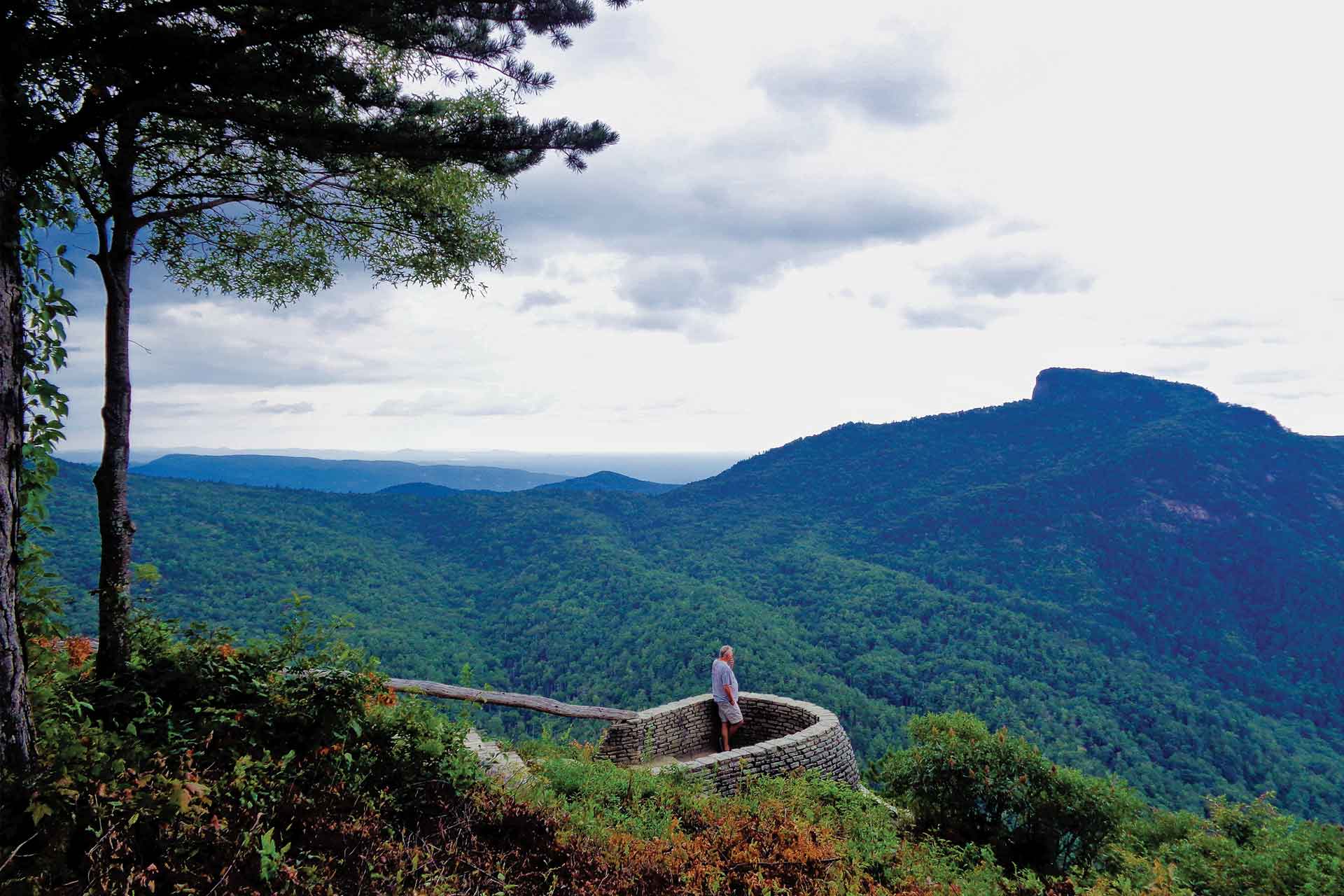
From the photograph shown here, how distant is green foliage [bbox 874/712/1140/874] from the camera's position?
799cm

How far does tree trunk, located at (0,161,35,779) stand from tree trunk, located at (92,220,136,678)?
4.05 feet

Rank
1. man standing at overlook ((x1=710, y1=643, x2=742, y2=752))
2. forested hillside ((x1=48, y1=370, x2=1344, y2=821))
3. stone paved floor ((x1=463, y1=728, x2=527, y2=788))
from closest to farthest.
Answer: stone paved floor ((x1=463, y1=728, x2=527, y2=788)) → man standing at overlook ((x1=710, y1=643, x2=742, y2=752)) → forested hillside ((x1=48, y1=370, x2=1344, y2=821))

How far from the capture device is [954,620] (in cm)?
5072

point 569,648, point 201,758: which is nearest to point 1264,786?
point 569,648

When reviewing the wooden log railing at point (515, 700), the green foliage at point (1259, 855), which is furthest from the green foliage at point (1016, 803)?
the wooden log railing at point (515, 700)

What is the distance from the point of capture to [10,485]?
3275 millimetres

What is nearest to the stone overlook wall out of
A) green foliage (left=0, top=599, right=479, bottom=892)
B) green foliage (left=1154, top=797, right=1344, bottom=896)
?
green foliage (left=1154, top=797, right=1344, bottom=896)

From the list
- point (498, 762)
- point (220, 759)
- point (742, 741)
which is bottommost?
point (742, 741)

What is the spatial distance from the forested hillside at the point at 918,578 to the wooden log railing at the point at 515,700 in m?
10.8

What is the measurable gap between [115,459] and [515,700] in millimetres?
6278

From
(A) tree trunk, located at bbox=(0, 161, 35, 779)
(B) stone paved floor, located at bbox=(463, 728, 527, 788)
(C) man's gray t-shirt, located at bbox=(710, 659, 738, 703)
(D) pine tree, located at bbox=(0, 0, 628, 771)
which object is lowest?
(C) man's gray t-shirt, located at bbox=(710, 659, 738, 703)

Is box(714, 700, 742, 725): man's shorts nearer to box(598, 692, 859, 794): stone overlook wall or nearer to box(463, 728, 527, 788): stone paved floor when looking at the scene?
box(598, 692, 859, 794): stone overlook wall

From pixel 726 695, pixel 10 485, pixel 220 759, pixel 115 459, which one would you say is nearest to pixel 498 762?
pixel 220 759

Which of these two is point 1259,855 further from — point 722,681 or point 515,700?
point 515,700
